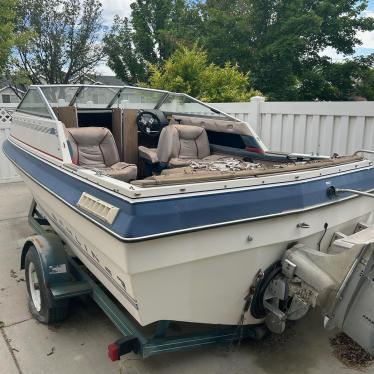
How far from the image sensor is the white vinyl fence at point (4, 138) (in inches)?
301

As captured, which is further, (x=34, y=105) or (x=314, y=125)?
(x=314, y=125)

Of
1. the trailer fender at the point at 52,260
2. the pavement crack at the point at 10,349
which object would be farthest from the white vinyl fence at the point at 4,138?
the pavement crack at the point at 10,349

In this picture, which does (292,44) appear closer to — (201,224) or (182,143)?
(182,143)

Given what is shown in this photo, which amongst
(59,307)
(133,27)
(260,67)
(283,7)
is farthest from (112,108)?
(133,27)

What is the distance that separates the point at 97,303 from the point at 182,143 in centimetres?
201

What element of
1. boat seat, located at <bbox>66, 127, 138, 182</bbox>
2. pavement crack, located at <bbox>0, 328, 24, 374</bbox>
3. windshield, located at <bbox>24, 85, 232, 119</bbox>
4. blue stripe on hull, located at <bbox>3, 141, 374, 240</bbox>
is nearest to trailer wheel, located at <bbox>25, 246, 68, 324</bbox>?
pavement crack, located at <bbox>0, 328, 24, 374</bbox>

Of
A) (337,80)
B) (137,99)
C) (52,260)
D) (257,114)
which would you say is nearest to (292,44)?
(337,80)

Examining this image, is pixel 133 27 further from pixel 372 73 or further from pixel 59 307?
pixel 59 307

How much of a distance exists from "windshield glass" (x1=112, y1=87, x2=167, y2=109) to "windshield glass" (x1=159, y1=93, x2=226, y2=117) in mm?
115

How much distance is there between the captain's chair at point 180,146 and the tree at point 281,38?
1239cm

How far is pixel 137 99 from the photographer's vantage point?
512 cm

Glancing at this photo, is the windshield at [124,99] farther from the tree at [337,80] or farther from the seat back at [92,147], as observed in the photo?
the tree at [337,80]

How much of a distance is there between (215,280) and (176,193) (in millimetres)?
557

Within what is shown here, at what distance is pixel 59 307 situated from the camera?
9.95 feet
